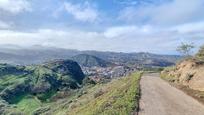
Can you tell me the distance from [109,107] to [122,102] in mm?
2332

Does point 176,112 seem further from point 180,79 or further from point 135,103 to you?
point 180,79

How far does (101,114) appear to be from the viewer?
39.6 m

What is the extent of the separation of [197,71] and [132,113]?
1376 inches

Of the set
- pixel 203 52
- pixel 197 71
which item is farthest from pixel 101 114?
pixel 203 52

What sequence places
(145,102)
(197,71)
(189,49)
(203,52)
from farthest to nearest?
(189,49) → (203,52) → (197,71) → (145,102)

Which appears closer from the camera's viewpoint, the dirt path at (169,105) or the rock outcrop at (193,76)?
the dirt path at (169,105)

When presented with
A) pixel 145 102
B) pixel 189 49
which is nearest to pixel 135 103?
pixel 145 102

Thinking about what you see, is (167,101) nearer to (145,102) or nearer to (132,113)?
(145,102)

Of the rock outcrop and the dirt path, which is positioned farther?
the rock outcrop

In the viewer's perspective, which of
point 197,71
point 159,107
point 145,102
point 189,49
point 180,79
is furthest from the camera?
point 189,49

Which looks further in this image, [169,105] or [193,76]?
[193,76]

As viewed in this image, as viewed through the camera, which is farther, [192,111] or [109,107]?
[109,107]

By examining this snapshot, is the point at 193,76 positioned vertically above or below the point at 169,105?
above

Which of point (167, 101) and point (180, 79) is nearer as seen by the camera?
point (167, 101)
